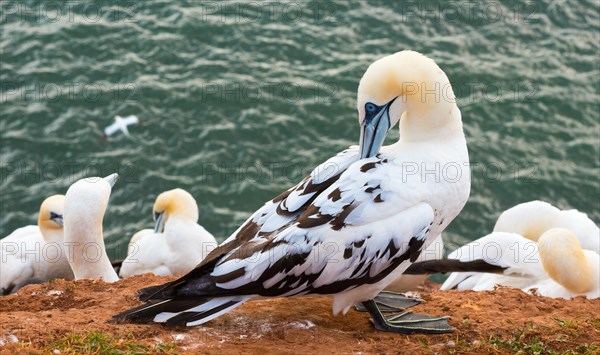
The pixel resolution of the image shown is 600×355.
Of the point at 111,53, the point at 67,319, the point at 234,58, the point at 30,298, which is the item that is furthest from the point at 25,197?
the point at 67,319

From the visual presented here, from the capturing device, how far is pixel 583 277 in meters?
8.16

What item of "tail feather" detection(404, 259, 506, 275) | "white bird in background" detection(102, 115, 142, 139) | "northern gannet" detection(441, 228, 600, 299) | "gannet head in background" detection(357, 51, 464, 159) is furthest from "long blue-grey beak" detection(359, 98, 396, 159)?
"white bird in background" detection(102, 115, 142, 139)

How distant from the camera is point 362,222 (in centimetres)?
587

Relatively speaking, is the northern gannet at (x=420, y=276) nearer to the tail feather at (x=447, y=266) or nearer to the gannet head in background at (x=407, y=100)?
the tail feather at (x=447, y=266)

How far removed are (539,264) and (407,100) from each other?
10.5ft

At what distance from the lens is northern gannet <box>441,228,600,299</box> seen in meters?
8.15

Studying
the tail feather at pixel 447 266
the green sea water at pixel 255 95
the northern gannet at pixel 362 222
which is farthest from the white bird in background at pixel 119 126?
the northern gannet at pixel 362 222

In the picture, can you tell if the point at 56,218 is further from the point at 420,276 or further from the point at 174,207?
the point at 420,276

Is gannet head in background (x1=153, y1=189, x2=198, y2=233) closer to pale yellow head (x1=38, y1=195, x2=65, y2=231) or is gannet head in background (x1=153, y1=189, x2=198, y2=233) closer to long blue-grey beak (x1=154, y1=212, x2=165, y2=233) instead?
long blue-grey beak (x1=154, y1=212, x2=165, y2=233)

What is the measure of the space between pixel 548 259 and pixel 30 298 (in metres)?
4.56

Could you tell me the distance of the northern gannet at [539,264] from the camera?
815 cm

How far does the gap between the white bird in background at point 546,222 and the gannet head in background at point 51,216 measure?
513 centimetres

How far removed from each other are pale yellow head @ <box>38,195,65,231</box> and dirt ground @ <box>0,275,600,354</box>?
331cm

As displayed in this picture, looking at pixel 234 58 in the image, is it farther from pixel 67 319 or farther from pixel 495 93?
pixel 67 319
